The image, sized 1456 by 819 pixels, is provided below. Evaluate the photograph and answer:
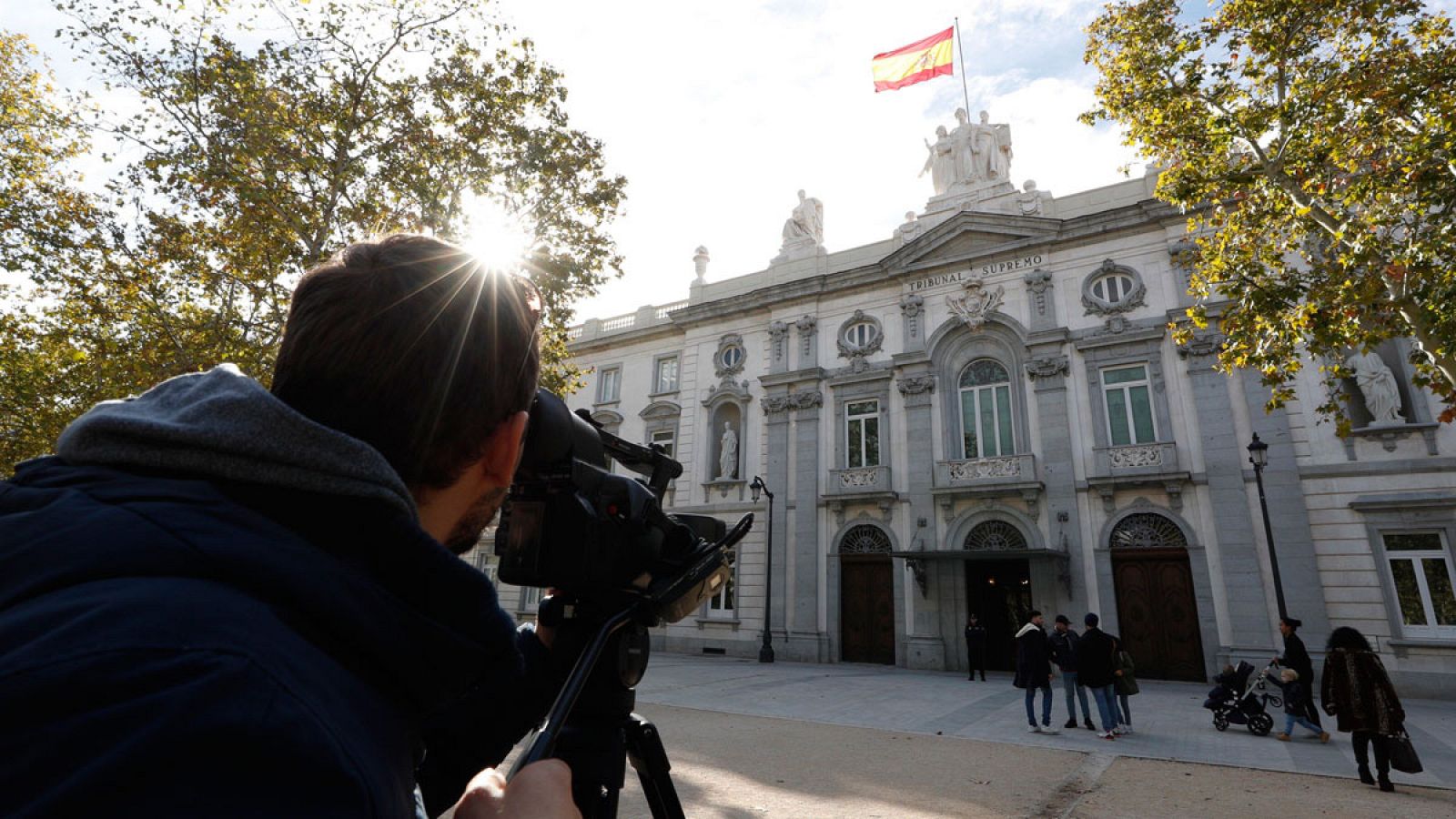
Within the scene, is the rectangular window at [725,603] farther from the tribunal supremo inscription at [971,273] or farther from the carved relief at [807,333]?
the tribunal supremo inscription at [971,273]

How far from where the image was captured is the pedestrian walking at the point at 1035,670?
33.4 ft

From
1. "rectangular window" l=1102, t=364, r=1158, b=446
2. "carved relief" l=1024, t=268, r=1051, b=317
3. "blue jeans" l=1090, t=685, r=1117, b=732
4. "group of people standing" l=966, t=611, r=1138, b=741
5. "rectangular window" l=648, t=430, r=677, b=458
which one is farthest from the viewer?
"rectangular window" l=648, t=430, r=677, b=458

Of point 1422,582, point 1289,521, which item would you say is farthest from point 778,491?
point 1422,582

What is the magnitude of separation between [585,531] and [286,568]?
108 centimetres

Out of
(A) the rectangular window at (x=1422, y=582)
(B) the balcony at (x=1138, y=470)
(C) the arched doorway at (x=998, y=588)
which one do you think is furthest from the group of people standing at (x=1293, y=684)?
(C) the arched doorway at (x=998, y=588)

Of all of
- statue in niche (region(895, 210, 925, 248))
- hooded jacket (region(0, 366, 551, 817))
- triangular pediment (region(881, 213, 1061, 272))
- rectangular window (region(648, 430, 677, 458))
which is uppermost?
statue in niche (region(895, 210, 925, 248))

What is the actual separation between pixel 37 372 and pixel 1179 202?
23.7 meters

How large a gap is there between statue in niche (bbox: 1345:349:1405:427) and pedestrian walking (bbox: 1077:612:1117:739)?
11369 mm

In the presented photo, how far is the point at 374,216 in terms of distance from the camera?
38.9 ft

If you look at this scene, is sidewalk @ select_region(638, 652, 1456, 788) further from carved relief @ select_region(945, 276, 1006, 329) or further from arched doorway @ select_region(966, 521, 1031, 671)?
carved relief @ select_region(945, 276, 1006, 329)

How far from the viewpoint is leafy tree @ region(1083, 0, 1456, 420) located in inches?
350

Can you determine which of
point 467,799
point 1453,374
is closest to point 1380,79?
point 1453,374

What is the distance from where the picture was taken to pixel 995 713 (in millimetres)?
11922

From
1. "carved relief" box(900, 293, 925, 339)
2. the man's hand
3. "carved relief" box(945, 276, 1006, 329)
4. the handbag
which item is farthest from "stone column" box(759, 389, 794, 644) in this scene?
the man's hand
